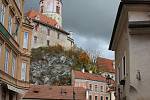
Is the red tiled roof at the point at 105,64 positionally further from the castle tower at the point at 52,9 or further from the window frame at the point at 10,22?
the window frame at the point at 10,22

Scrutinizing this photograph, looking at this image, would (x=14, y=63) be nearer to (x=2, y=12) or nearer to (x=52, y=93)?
(x=2, y=12)

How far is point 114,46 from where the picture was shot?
1912 centimetres

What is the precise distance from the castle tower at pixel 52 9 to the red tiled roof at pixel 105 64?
18539mm

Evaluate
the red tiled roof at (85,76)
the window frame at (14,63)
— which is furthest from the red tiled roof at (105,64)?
the window frame at (14,63)

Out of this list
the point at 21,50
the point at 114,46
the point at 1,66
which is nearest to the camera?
the point at 114,46

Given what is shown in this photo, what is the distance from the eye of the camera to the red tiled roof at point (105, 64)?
10596 centimetres

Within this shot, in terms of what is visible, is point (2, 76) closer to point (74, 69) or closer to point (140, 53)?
point (140, 53)

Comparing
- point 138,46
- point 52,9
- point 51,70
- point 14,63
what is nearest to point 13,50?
point 14,63

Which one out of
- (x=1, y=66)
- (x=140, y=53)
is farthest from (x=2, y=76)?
(x=140, y=53)

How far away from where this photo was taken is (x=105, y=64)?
11350cm

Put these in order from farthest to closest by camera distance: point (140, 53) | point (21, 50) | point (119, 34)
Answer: point (21, 50), point (119, 34), point (140, 53)

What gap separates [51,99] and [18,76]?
32.6 m

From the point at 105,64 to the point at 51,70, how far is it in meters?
32.6

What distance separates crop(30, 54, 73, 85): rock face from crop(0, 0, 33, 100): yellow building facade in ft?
160
